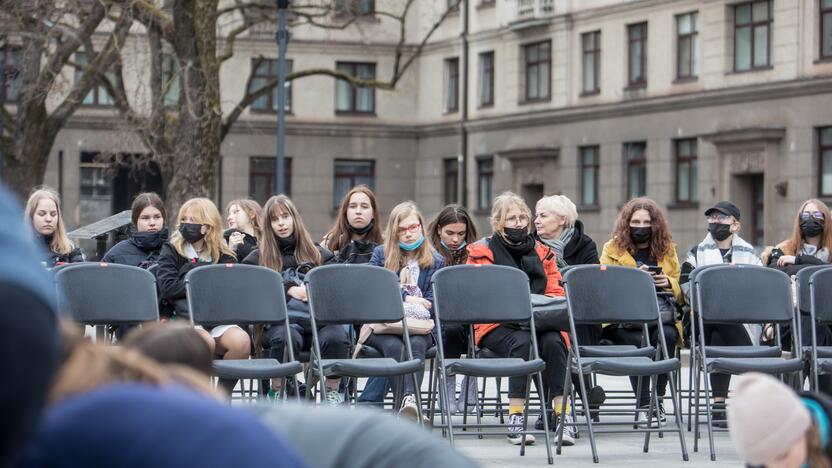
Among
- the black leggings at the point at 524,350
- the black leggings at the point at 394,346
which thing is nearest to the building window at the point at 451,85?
the black leggings at the point at 524,350

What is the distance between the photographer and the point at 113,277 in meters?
9.74

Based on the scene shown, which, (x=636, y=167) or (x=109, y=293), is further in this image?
(x=636, y=167)

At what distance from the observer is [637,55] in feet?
148

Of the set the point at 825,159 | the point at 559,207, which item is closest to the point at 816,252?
the point at 559,207

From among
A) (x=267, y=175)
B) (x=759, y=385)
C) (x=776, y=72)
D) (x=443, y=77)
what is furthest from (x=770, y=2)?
(x=759, y=385)

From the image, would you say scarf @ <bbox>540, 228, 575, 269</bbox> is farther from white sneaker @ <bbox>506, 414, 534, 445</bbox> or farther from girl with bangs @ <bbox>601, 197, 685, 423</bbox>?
white sneaker @ <bbox>506, 414, 534, 445</bbox>

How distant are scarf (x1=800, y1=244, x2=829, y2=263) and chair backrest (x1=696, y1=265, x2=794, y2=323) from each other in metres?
1.74

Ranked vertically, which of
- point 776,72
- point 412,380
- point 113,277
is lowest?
point 412,380

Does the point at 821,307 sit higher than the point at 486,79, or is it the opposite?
the point at 486,79

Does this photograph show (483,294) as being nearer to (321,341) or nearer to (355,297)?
(355,297)

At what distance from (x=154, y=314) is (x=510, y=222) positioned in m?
2.78

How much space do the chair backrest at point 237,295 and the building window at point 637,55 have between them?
1399 inches

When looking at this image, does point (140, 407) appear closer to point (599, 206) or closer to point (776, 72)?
point (776, 72)

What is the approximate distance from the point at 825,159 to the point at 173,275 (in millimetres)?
29787
